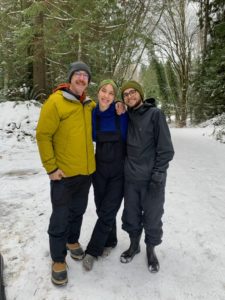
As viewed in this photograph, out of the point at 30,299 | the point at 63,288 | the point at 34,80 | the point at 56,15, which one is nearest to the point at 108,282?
the point at 63,288

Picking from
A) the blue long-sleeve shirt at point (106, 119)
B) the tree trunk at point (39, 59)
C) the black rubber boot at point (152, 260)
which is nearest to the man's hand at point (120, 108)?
the blue long-sleeve shirt at point (106, 119)

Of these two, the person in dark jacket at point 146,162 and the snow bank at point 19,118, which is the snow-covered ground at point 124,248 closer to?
the person in dark jacket at point 146,162

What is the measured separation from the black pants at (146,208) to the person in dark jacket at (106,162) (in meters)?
0.13

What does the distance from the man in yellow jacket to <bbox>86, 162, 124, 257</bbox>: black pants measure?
0.14 m

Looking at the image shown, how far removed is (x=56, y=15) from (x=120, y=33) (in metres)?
2.08

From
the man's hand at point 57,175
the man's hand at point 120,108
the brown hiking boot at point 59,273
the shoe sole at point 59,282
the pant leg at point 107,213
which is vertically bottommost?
the shoe sole at point 59,282

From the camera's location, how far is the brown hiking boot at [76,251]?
3.22 meters

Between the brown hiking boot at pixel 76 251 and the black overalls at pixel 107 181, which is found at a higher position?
the black overalls at pixel 107 181

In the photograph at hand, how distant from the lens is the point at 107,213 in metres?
3.12

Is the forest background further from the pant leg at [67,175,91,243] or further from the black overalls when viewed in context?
the pant leg at [67,175,91,243]

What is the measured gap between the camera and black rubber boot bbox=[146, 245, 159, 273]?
3062 mm

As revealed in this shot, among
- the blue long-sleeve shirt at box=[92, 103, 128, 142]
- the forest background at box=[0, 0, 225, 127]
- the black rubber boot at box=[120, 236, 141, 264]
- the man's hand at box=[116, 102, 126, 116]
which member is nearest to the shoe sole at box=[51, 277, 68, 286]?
the black rubber boot at box=[120, 236, 141, 264]

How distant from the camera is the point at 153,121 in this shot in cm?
291

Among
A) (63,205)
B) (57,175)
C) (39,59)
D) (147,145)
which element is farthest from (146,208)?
(39,59)
